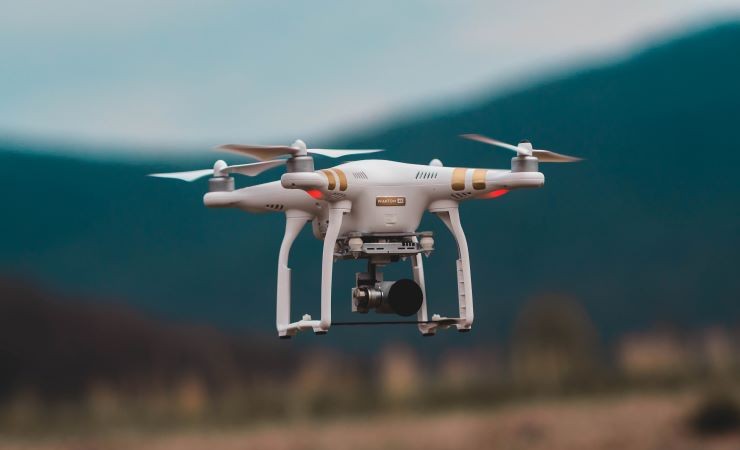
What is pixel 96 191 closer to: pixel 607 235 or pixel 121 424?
pixel 121 424

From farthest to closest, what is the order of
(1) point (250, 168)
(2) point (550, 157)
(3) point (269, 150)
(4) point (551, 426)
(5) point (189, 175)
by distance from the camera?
(4) point (551, 426) → (5) point (189, 175) → (2) point (550, 157) → (1) point (250, 168) → (3) point (269, 150)

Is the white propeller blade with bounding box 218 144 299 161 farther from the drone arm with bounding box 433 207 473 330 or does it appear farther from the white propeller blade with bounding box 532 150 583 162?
the white propeller blade with bounding box 532 150 583 162

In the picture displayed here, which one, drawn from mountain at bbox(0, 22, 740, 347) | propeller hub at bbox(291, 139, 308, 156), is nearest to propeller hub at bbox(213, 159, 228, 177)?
propeller hub at bbox(291, 139, 308, 156)

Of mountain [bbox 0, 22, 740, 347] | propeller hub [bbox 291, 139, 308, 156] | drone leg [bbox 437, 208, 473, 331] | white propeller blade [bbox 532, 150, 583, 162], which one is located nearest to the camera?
propeller hub [bbox 291, 139, 308, 156]

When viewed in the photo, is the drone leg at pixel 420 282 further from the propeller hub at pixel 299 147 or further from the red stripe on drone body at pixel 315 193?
the propeller hub at pixel 299 147

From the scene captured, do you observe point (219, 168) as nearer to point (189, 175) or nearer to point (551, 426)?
point (189, 175)

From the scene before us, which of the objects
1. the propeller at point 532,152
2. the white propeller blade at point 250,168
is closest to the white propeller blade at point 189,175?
the white propeller blade at point 250,168

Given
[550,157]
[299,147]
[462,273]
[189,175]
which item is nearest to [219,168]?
[189,175]
